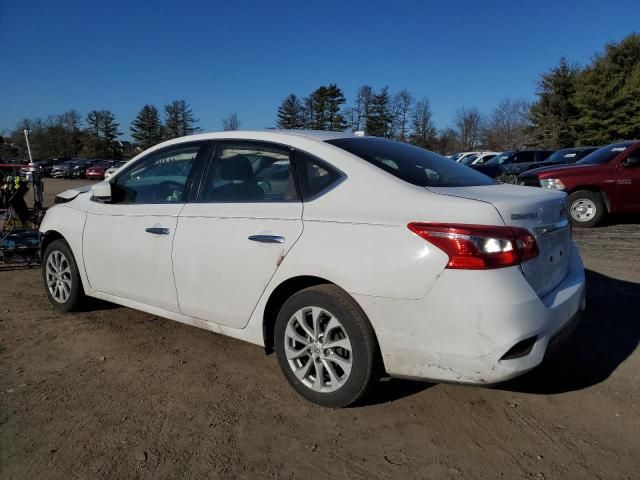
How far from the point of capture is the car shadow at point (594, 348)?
321 centimetres

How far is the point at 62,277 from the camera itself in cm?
452

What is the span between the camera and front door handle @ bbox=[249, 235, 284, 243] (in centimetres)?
293

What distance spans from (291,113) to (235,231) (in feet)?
219

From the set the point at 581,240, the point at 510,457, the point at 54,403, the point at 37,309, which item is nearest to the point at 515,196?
the point at 510,457

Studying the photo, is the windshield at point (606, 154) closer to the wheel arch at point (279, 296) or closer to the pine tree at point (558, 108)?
the wheel arch at point (279, 296)

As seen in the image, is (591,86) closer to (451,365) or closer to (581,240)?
(581,240)

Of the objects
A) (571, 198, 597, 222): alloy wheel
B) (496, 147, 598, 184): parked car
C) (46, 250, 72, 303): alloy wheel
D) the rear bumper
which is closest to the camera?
the rear bumper

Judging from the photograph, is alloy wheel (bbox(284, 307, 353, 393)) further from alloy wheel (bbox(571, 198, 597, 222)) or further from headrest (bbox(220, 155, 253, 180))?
alloy wheel (bbox(571, 198, 597, 222))

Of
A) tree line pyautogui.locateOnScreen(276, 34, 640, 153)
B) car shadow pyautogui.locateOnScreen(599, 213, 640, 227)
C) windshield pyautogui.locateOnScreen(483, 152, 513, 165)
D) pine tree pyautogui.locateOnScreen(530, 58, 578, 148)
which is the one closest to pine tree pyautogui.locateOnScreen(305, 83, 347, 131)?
tree line pyautogui.locateOnScreen(276, 34, 640, 153)

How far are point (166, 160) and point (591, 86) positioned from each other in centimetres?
4709

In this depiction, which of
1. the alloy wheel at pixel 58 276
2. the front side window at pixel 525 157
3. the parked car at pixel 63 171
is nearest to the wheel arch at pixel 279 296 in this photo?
the alloy wheel at pixel 58 276

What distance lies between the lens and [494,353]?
2.39m

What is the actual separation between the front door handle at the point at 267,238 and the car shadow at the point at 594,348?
1636mm

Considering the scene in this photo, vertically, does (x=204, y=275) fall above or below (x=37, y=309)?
above
